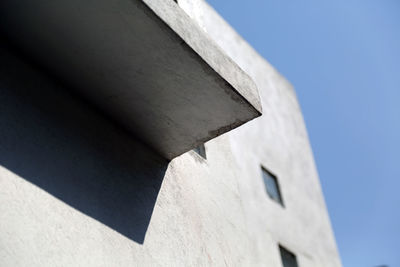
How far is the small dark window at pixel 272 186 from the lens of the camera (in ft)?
41.4

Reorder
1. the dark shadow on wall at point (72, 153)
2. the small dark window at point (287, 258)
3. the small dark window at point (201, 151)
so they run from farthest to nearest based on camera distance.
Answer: the small dark window at point (287, 258)
the small dark window at point (201, 151)
the dark shadow on wall at point (72, 153)

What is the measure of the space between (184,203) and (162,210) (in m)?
0.46

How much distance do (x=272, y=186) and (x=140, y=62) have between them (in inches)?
303

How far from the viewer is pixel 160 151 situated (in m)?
6.63

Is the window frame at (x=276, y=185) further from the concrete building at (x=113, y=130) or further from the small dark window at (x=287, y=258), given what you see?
the concrete building at (x=113, y=130)

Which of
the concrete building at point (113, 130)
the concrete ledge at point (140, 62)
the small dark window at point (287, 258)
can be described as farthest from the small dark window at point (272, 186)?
the concrete ledge at point (140, 62)

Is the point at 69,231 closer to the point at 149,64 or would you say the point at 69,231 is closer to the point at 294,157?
the point at 149,64

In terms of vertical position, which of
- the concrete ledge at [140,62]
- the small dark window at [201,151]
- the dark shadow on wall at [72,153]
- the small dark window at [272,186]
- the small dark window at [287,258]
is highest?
the small dark window at [272,186]

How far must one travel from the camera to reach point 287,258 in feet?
37.8

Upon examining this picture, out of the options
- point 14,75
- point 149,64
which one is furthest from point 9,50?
point 149,64

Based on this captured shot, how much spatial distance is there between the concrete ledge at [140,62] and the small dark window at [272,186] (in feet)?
20.8

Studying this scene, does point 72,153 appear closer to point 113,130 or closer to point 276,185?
point 113,130

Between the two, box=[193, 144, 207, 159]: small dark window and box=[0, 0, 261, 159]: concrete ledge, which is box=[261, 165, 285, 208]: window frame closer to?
box=[193, 144, 207, 159]: small dark window

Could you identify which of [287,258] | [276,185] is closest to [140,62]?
[287,258]
